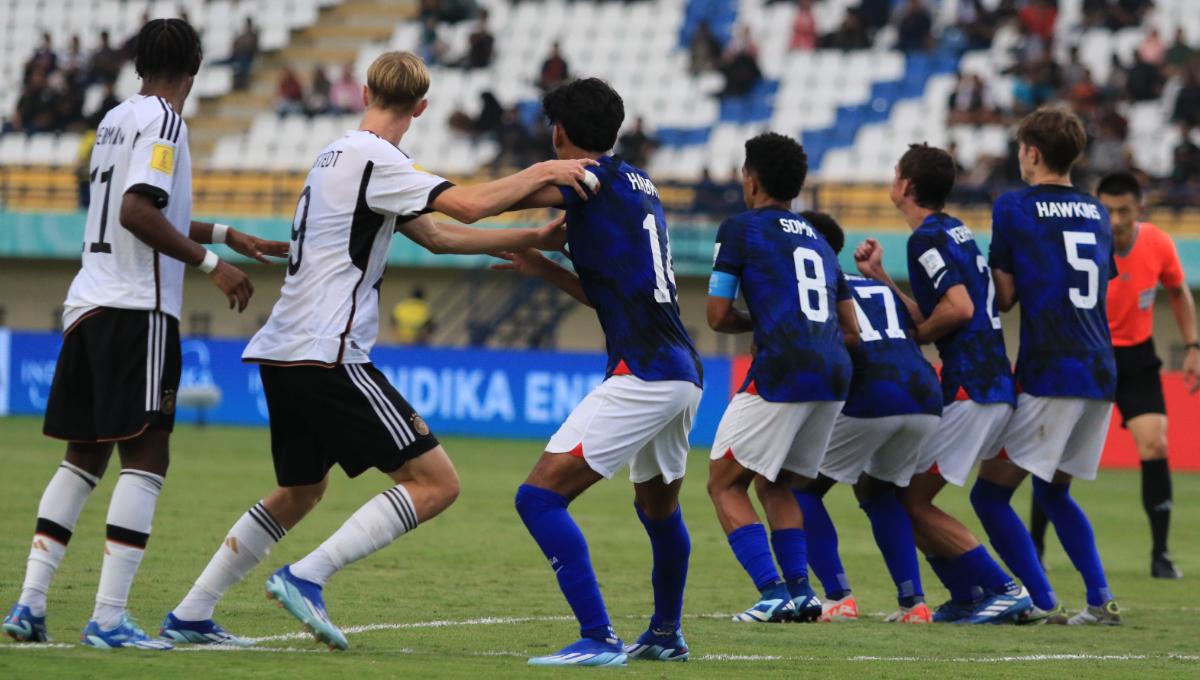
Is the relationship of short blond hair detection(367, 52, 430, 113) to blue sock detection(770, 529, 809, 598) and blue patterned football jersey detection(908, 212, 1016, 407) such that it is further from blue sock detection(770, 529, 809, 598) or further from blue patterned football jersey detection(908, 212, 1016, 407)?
blue patterned football jersey detection(908, 212, 1016, 407)

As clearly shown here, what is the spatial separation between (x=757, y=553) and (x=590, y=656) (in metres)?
1.75

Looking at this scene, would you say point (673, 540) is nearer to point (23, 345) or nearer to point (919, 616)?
point (919, 616)

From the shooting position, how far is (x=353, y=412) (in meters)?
6.11

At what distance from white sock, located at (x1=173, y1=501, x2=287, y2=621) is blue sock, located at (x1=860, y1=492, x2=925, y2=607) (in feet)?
10.6

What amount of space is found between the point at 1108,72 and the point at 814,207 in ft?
17.1

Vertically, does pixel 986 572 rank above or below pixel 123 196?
below

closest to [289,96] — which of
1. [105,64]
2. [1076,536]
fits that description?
[105,64]

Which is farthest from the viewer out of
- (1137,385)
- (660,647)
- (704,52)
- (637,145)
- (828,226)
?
(704,52)

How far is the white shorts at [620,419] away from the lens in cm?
620

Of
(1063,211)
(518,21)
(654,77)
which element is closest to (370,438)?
(1063,211)

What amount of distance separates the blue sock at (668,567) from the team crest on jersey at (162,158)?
6.94 ft

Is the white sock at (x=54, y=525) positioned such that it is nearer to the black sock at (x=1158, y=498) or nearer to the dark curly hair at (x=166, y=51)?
the dark curly hair at (x=166, y=51)

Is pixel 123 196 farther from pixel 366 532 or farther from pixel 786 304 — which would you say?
pixel 786 304

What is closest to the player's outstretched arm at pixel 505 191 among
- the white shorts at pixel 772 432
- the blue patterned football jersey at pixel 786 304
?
the blue patterned football jersey at pixel 786 304
